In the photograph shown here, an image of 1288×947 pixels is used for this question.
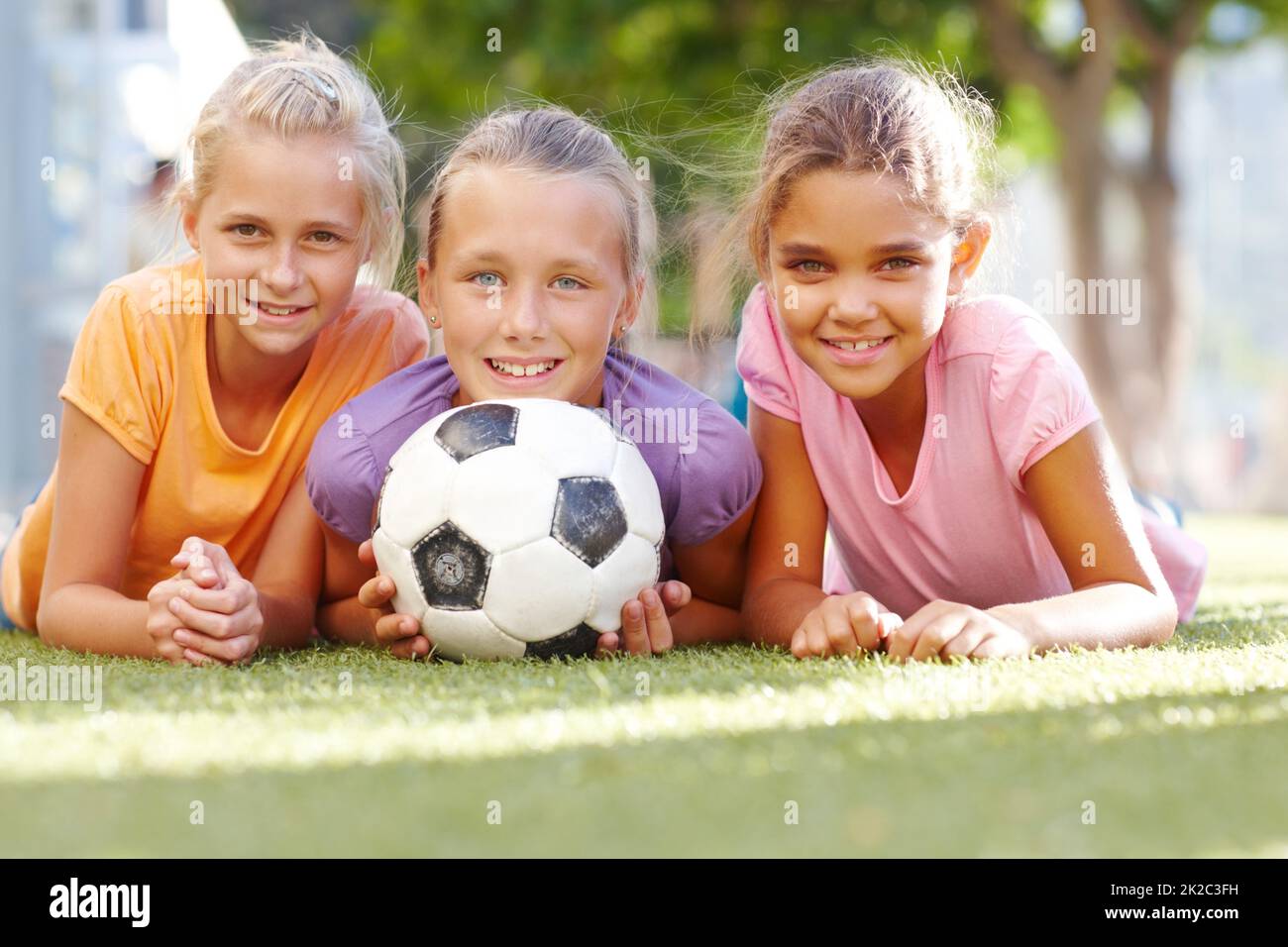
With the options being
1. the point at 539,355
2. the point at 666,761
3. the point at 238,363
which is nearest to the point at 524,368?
the point at 539,355

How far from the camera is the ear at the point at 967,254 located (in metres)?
3.11

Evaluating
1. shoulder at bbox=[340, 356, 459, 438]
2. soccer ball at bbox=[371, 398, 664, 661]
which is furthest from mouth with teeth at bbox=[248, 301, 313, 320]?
soccer ball at bbox=[371, 398, 664, 661]

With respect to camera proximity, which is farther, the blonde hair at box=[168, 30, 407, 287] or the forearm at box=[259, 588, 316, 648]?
the blonde hair at box=[168, 30, 407, 287]

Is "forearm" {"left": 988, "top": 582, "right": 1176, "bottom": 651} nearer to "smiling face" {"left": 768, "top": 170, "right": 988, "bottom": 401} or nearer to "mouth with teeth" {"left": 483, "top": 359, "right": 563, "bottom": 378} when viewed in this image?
"smiling face" {"left": 768, "top": 170, "right": 988, "bottom": 401}

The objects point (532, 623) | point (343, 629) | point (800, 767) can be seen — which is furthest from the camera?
point (343, 629)

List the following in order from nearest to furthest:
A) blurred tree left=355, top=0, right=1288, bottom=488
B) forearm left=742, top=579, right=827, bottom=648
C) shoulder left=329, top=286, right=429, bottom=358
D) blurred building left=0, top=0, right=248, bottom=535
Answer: forearm left=742, top=579, right=827, bottom=648, shoulder left=329, top=286, right=429, bottom=358, blurred building left=0, top=0, right=248, bottom=535, blurred tree left=355, top=0, right=1288, bottom=488

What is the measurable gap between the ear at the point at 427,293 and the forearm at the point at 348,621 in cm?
67

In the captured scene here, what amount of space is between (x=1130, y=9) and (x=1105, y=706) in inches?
432

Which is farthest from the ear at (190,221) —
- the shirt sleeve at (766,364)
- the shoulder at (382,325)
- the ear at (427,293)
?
the shirt sleeve at (766,364)

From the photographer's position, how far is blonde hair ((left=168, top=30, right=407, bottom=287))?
10.7ft
